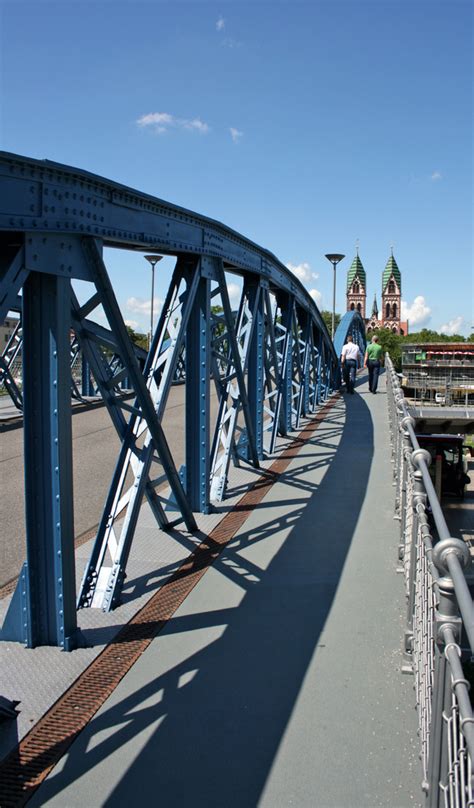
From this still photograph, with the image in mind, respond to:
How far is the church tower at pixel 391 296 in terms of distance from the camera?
461ft

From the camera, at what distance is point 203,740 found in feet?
9.96

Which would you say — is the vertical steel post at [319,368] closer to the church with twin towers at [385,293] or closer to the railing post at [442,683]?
the railing post at [442,683]

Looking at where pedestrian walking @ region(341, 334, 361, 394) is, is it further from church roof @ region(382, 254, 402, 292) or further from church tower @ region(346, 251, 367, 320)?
church roof @ region(382, 254, 402, 292)

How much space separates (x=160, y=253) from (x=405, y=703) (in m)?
4.04

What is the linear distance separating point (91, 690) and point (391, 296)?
144 metres

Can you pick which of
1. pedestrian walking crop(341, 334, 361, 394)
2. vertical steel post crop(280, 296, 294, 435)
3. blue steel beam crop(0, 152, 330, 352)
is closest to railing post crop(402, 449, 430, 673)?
blue steel beam crop(0, 152, 330, 352)

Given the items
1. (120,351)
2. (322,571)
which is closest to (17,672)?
(120,351)

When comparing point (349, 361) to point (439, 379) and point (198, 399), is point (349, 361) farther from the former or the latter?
point (439, 379)

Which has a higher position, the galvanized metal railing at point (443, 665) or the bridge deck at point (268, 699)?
the galvanized metal railing at point (443, 665)

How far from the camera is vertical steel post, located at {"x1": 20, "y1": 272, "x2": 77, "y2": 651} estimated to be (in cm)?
375

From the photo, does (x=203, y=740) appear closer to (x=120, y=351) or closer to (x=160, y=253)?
(x=120, y=351)

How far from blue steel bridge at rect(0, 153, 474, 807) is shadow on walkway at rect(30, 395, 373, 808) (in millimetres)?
12

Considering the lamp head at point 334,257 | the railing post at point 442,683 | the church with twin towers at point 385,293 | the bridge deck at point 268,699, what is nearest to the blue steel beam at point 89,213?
the bridge deck at point 268,699

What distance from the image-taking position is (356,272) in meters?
140
